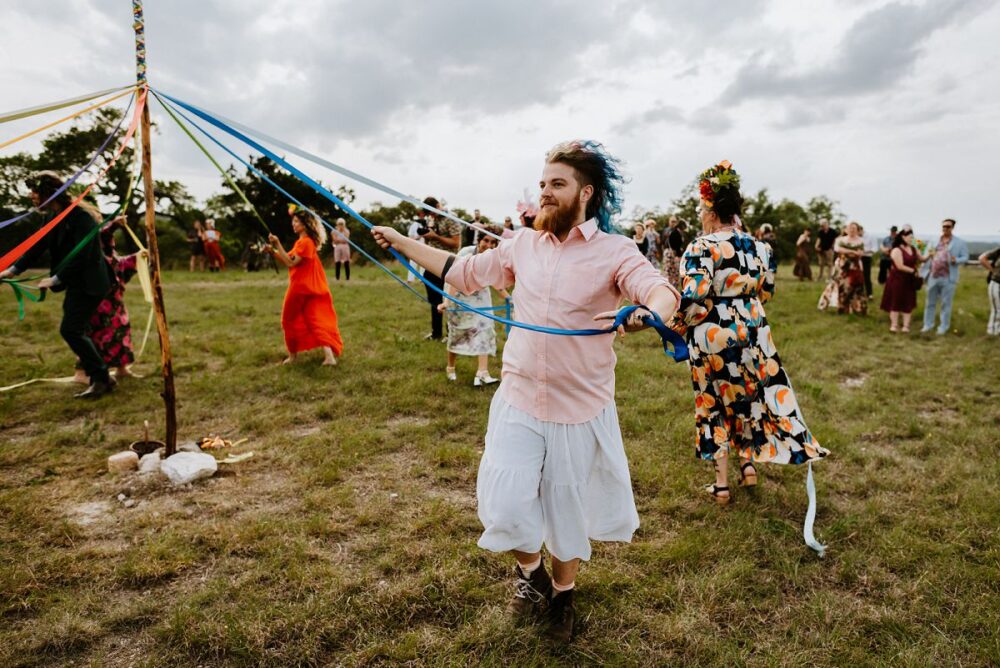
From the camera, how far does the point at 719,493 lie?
13.0 feet

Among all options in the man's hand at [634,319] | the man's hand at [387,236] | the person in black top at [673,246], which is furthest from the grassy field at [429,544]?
the person in black top at [673,246]

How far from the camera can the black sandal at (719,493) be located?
3943 mm

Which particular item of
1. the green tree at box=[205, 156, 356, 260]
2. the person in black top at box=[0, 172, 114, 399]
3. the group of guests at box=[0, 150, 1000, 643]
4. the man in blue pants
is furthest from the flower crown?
the green tree at box=[205, 156, 356, 260]

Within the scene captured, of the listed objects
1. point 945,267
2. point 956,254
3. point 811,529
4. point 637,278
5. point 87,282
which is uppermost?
point 956,254

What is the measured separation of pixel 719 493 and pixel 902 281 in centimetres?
852

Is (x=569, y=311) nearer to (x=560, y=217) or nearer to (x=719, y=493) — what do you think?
(x=560, y=217)

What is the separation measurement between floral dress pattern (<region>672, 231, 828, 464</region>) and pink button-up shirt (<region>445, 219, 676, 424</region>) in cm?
146

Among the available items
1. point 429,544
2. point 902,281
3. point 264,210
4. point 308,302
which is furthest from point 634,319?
point 264,210

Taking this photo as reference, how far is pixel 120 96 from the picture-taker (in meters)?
3.54

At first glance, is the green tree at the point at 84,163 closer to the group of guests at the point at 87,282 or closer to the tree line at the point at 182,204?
the tree line at the point at 182,204

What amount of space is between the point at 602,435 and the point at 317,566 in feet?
5.64

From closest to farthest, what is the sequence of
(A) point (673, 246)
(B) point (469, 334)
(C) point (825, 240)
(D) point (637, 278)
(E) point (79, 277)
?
1. (D) point (637, 278)
2. (E) point (79, 277)
3. (B) point (469, 334)
4. (A) point (673, 246)
5. (C) point (825, 240)

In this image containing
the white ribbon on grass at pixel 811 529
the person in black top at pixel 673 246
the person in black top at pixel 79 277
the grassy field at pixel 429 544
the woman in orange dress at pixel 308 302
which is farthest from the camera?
the person in black top at pixel 673 246

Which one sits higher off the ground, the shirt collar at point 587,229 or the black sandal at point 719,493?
the shirt collar at point 587,229
